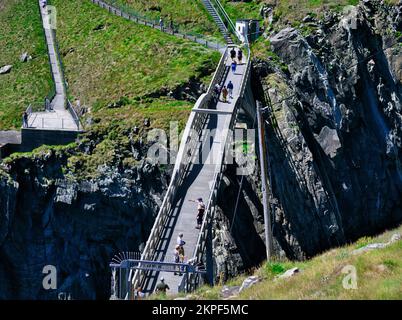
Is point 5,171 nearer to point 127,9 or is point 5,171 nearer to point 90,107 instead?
point 90,107

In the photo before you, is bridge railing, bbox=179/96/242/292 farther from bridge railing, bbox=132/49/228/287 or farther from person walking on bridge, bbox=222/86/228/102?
person walking on bridge, bbox=222/86/228/102

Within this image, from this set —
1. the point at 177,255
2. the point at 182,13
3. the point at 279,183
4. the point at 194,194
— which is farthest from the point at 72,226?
the point at 182,13

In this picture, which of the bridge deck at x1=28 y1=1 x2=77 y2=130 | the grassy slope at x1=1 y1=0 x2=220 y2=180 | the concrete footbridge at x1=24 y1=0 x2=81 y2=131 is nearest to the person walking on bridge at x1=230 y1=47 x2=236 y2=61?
the grassy slope at x1=1 y1=0 x2=220 y2=180

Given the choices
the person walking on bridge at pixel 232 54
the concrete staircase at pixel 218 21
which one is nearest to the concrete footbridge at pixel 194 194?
the person walking on bridge at pixel 232 54

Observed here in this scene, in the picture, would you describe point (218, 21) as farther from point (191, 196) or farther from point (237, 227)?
point (191, 196)
